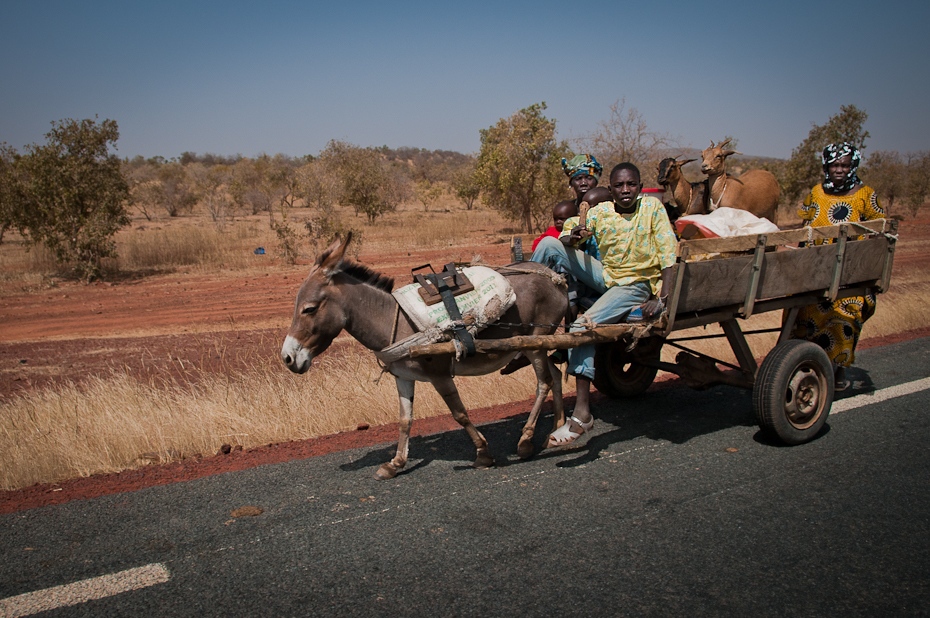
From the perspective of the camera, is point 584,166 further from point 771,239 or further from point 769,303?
point 769,303

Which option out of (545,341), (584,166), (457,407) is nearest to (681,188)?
(584,166)

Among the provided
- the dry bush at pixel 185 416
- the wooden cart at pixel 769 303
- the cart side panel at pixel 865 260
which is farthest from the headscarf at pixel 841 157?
the dry bush at pixel 185 416

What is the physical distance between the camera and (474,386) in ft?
27.1

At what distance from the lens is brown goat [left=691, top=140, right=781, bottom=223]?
860cm

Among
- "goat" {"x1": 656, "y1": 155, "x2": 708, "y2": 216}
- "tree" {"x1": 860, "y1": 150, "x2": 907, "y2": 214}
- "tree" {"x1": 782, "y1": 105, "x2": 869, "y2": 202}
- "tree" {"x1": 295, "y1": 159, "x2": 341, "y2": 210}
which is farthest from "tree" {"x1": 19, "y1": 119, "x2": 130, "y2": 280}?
"tree" {"x1": 860, "y1": 150, "x2": 907, "y2": 214}

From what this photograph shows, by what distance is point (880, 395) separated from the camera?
6883 millimetres

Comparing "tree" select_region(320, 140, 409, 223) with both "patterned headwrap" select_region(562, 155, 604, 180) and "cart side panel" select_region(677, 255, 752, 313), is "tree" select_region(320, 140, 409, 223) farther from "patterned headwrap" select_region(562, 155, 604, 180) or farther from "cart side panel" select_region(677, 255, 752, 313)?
"cart side panel" select_region(677, 255, 752, 313)

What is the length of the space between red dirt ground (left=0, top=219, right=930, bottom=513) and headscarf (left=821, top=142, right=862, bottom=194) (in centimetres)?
350

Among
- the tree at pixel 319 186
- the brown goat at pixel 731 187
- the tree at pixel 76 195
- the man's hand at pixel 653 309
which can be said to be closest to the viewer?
the man's hand at pixel 653 309

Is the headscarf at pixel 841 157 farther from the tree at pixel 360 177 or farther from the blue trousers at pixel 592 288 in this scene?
the tree at pixel 360 177

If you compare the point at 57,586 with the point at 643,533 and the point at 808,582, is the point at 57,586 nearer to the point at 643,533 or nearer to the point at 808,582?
the point at 643,533

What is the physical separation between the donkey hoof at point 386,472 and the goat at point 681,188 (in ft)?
16.2

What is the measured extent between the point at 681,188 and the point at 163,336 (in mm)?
10630

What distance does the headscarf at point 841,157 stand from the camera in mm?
6809
